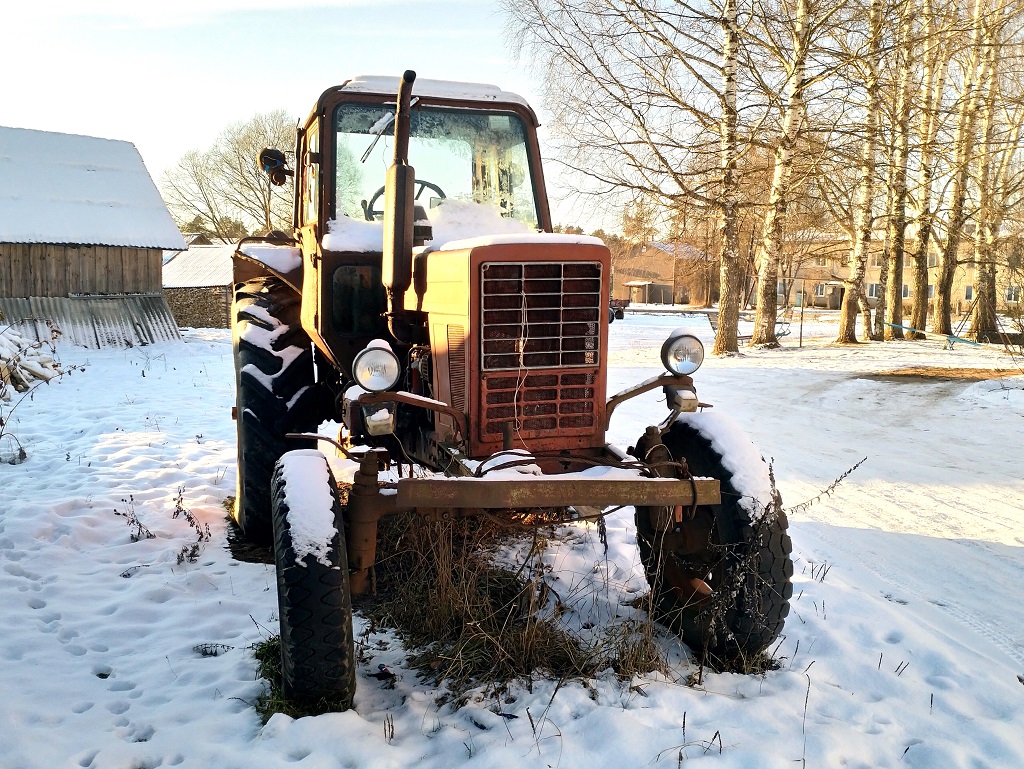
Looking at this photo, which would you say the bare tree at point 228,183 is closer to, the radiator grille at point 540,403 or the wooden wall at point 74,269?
the wooden wall at point 74,269

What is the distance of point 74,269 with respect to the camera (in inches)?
708

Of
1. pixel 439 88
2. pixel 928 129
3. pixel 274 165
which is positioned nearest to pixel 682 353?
pixel 439 88

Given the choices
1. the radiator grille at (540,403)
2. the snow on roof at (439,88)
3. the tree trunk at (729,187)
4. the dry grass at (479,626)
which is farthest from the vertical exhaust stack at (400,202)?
the tree trunk at (729,187)

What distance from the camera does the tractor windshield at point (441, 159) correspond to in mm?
4629

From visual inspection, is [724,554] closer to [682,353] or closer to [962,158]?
[682,353]

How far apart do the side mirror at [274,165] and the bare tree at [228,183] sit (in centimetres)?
4201

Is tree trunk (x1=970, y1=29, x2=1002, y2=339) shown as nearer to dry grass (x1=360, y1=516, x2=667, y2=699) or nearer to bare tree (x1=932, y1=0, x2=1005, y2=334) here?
bare tree (x1=932, y1=0, x2=1005, y2=334)

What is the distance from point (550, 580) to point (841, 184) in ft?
55.0

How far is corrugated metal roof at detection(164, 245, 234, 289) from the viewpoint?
2845cm

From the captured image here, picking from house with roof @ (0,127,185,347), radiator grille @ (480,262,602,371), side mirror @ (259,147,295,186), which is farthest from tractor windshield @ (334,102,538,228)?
house with roof @ (0,127,185,347)

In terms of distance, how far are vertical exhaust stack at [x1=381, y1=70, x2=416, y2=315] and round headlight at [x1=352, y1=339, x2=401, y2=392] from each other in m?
0.69

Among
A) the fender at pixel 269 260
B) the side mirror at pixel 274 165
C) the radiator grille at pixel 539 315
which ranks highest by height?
the side mirror at pixel 274 165

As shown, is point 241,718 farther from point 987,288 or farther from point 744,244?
point 744,244

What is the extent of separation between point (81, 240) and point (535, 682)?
1819cm
